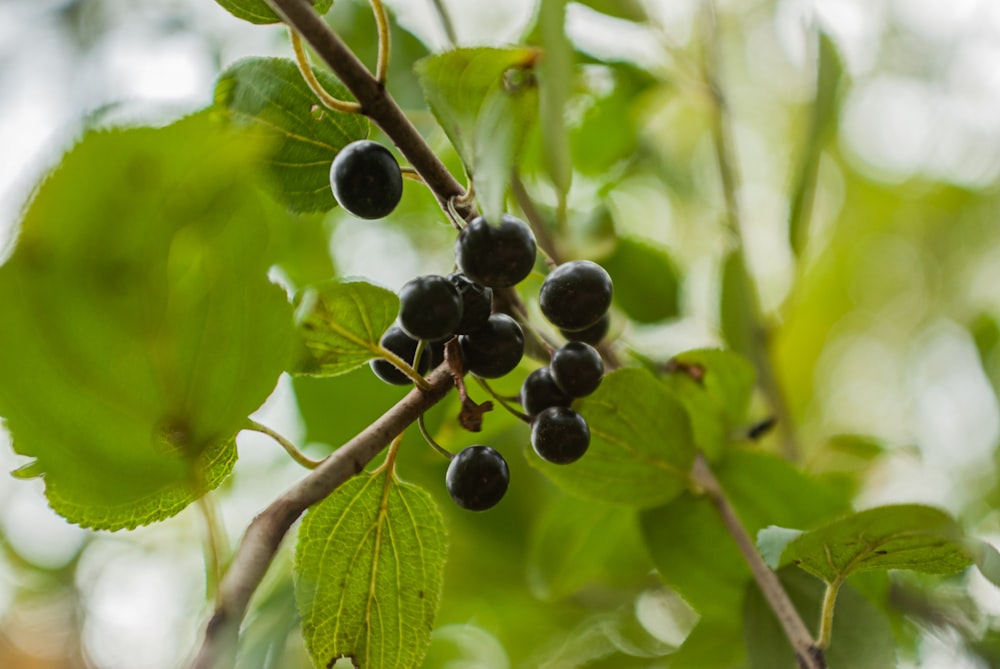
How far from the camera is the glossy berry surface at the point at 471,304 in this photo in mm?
467

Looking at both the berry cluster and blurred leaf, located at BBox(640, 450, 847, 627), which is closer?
the berry cluster

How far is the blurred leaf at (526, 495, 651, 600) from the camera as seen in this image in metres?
0.88

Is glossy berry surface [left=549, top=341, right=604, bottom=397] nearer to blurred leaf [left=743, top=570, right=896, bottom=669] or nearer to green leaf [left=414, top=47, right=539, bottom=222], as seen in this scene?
green leaf [left=414, top=47, right=539, bottom=222]

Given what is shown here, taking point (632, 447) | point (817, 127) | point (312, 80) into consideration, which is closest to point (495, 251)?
point (312, 80)

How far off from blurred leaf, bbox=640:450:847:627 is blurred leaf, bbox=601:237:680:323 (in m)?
0.27

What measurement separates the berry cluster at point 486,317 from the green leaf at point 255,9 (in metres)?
0.09

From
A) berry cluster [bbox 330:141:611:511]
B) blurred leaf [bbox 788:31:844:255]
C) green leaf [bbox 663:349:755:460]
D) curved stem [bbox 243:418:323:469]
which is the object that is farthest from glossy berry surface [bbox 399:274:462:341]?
blurred leaf [bbox 788:31:844:255]

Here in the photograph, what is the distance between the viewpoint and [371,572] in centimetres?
54

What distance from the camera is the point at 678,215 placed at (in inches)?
71.7

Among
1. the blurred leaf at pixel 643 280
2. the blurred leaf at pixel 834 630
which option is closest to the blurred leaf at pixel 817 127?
the blurred leaf at pixel 643 280

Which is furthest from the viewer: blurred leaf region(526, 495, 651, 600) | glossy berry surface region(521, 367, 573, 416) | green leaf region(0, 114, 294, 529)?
blurred leaf region(526, 495, 651, 600)

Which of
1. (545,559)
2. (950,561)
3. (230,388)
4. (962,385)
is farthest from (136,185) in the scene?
(962,385)

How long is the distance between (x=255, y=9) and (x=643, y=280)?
60 centimetres

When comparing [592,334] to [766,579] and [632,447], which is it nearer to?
[632,447]
